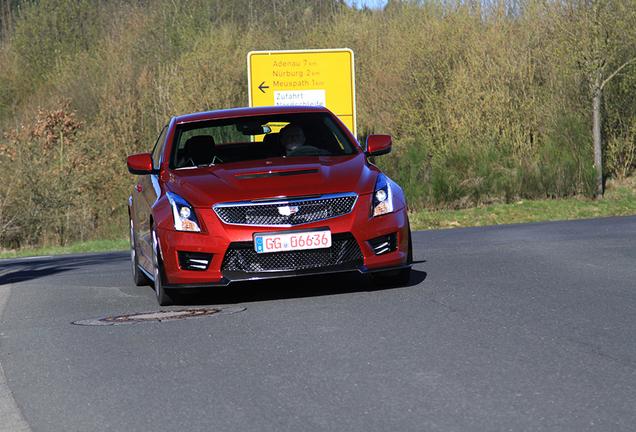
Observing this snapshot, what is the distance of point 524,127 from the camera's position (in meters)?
23.3

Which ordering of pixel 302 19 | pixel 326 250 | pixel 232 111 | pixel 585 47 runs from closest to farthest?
1. pixel 326 250
2. pixel 232 111
3. pixel 585 47
4. pixel 302 19

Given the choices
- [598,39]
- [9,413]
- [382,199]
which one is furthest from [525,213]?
[9,413]

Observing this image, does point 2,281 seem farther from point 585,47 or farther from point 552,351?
point 585,47

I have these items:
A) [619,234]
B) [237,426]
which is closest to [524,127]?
[619,234]

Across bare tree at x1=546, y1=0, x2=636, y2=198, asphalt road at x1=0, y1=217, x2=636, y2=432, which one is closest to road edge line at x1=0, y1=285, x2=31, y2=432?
asphalt road at x1=0, y1=217, x2=636, y2=432

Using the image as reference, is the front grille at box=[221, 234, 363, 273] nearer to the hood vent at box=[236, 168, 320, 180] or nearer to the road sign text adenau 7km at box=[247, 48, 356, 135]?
the hood vent at box=[236, 168, 320, 180]

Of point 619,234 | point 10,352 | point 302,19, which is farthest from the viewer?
point 302,19

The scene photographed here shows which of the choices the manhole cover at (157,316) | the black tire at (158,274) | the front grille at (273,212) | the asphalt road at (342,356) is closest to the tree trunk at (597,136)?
the asphalt road at (342,356)

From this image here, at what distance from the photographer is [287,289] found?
7.79 meters

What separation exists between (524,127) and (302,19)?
18378 mm

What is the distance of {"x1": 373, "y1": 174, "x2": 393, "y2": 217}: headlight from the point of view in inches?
271

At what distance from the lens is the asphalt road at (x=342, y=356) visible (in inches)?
150

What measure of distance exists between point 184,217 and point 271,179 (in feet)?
2.57

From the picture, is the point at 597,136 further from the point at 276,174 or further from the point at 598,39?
the point at 276,174
